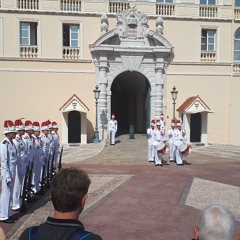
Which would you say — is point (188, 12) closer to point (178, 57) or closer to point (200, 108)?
point (178, 57)

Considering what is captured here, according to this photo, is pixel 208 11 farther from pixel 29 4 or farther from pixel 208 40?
pixel 29 4

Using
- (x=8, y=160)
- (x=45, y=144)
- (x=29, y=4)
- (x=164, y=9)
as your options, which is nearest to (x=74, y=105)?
(x=29, y=4)

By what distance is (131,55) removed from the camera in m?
23.6

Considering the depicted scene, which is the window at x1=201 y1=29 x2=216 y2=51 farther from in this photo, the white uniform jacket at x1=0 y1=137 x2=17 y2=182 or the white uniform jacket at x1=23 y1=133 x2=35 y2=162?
the white uniform jacket at x1=0 y1=137 x2=17 y2=182

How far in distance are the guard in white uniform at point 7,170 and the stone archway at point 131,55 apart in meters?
15.7

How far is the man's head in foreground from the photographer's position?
7.82ft

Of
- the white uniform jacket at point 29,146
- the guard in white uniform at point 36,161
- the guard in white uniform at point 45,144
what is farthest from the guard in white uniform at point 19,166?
the guard in white uniform at point 45,144

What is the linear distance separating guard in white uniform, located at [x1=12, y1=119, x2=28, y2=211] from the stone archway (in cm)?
1504

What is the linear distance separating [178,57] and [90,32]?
6.47 metres

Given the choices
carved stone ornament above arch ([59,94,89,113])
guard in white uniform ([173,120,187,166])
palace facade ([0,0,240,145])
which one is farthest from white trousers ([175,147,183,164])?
carved stone ornament above arch ([59,94,89,113])

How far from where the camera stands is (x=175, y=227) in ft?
22.0

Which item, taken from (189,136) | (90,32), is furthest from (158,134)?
(90,32)

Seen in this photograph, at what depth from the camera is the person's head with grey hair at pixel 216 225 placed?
7.78 ft

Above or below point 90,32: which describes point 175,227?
below
